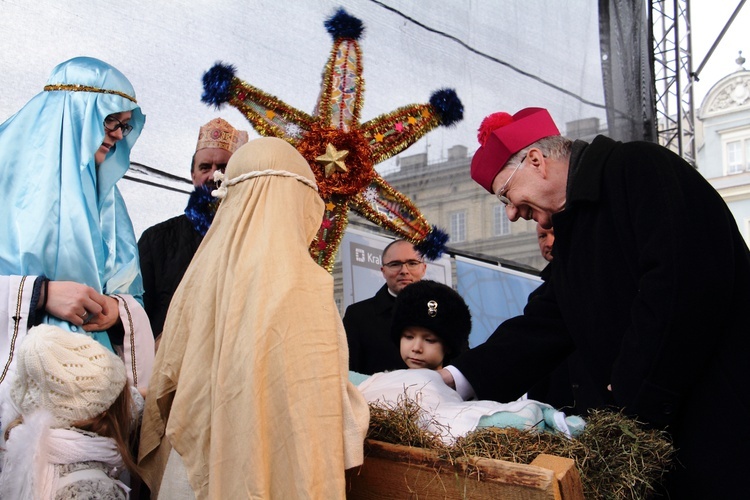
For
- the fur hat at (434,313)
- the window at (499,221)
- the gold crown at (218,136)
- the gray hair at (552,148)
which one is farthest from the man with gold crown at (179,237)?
the window at (499,221)

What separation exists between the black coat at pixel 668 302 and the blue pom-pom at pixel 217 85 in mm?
1810

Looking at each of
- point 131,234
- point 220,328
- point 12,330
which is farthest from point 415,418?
point 131,234

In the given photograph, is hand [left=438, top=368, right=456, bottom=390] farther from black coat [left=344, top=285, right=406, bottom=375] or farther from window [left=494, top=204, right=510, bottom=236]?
window [left=494, top=204, right=510, bottom=236]

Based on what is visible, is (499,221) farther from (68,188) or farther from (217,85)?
(68,188)

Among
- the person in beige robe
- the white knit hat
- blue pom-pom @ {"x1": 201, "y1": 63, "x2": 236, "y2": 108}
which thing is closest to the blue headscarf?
the white knit hat

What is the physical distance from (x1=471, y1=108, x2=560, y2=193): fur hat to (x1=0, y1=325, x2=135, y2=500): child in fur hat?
148 cm

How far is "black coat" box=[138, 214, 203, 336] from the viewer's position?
3655 mm

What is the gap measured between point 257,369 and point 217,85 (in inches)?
83.2

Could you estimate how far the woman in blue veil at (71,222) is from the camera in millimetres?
2615

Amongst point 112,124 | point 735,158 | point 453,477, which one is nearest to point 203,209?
point 112,124

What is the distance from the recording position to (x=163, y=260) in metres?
3.74

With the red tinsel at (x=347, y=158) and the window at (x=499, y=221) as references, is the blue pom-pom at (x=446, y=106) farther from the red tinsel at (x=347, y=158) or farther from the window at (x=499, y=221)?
the window at (x=499, y=221)

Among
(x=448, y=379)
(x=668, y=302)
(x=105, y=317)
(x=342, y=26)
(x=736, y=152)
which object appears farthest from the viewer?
(x=736, y=152)

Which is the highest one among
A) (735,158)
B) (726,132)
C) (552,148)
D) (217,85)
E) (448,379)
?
(726,132)
